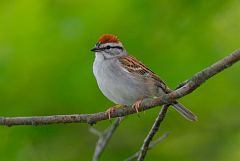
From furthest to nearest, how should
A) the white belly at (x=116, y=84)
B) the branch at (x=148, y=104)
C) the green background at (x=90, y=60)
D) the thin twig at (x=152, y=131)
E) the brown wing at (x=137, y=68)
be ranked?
1. the green background at (x=90, y=60)
2. the brown wing at (x=137, y=68)
3. the white belly at (x=116, y=84)
4. the thin twig at (x=152, y=131)
5. the branch at (x=148, y=104)

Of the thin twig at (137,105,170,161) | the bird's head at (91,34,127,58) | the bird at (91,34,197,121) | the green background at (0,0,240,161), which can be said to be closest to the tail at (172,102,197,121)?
the bird at (91,34,197,121)

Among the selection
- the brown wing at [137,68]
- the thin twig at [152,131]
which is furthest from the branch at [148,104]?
the brown wing at [137,68]

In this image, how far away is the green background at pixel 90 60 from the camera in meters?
5.50

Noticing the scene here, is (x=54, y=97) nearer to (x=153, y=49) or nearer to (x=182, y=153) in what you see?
(x=153, y=49)

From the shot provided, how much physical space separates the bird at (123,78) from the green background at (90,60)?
0.30 ft

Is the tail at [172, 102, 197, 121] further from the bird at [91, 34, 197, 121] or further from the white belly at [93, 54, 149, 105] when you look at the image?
the white belly at [93, 54, 149, 105]

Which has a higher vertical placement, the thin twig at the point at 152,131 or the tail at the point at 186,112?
the thin twig at the point at 152,131

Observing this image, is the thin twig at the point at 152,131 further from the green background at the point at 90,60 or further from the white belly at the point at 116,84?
the green background at the point at 90,60

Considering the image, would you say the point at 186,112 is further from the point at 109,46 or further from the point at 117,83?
the point at 109,46

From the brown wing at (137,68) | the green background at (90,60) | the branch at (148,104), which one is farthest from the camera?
the green background at (90,60)

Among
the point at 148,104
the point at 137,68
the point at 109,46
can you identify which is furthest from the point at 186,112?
the point at 148,104

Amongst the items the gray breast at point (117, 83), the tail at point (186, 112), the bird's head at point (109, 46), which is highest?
the bird's head at point (109, 46)

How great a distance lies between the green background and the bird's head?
0.08 m

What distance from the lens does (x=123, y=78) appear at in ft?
17.7
